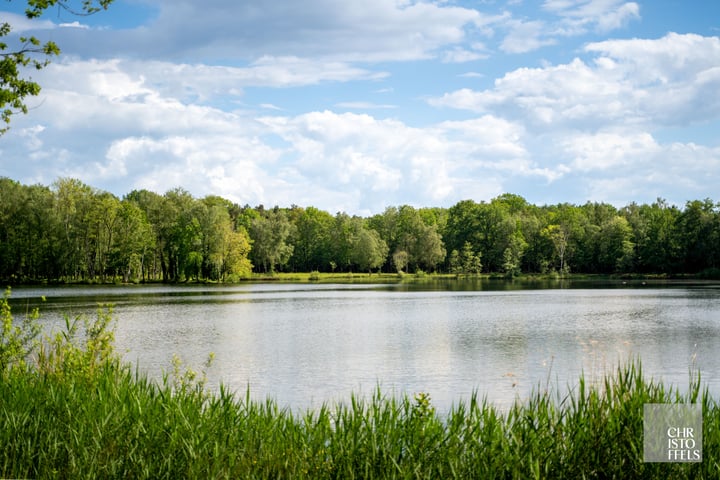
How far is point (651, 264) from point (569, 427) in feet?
315

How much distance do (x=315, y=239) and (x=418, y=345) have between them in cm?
9588

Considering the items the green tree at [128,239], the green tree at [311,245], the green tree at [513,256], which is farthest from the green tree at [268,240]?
the green tree at [513,256]

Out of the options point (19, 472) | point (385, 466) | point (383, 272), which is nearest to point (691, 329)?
point (385, 466)

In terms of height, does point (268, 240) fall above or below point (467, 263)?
above

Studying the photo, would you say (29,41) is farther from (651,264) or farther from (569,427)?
(651,264)

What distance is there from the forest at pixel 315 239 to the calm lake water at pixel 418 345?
4276 centimetres

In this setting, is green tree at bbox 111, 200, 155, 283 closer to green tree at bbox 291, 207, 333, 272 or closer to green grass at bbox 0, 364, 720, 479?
green tree at bbox 291, 207, 333, 272

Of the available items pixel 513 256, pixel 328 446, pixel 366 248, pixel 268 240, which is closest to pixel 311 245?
pixel 366 248

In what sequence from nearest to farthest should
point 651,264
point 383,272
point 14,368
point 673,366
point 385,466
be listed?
point 385,466 < point 14,368 < point 673,366 < point 651,264 < point 383,272

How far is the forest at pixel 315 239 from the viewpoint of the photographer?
79.9 metres

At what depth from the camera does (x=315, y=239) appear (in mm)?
118500

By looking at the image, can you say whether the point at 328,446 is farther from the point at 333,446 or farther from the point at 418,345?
the point at 418,345

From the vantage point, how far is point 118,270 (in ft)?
279

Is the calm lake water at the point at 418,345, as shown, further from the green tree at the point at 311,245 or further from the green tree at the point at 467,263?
the green tree at the point at 311,245
